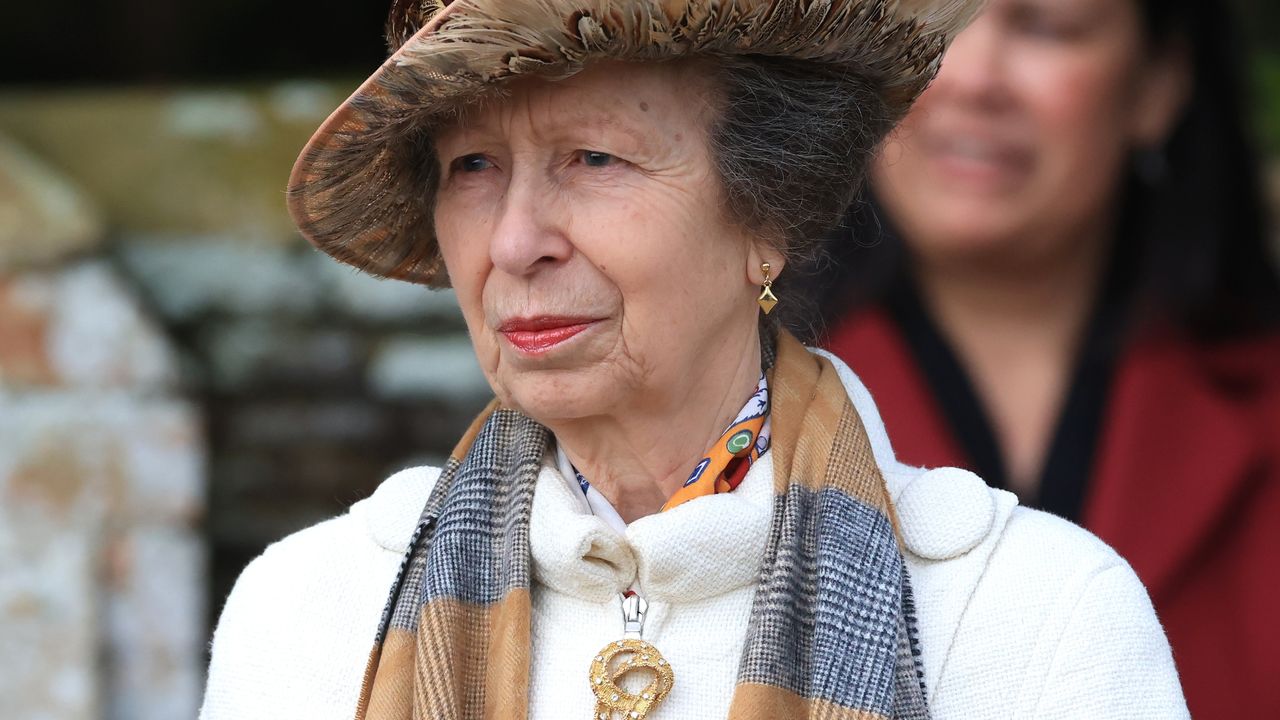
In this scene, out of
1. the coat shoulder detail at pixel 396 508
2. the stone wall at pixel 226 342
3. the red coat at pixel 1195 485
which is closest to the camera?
the coat shoulder detail at pixel 396 508

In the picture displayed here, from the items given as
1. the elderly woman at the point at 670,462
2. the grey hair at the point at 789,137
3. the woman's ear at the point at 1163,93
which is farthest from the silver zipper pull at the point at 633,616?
the woman's ear at the point at 1163,93

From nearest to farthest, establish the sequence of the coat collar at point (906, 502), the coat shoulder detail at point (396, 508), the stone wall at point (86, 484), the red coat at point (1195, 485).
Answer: the coat collar at point (906, 502) → the coat shoulder detail at point (396, 508) → the red coat at point (1195, 485) → the stone wall at point (86, 484)

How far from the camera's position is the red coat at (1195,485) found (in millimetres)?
3414

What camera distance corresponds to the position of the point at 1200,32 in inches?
148

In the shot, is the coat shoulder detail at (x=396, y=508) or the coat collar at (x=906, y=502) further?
the coat shoulder detail at (x=396, y=508)

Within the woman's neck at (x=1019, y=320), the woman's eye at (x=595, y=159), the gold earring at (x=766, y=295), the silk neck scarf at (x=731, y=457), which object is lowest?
the silk neck scarf at (x=731, y=457)

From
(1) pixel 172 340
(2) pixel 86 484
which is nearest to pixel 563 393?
(2) pixel 86 484

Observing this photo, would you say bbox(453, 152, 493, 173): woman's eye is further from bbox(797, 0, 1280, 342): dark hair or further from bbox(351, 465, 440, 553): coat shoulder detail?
bbox(797, 0, 1280, 342): dark hair

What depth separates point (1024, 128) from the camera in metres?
3.53

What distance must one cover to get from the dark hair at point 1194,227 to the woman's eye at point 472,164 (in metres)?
1.50

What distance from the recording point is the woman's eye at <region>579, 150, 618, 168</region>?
2.10 m

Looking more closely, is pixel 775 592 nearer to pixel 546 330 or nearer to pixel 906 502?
pixel 906 502

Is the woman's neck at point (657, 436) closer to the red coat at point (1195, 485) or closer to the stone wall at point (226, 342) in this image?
the red coat at point (1195, 485)

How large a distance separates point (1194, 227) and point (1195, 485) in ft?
1.85
